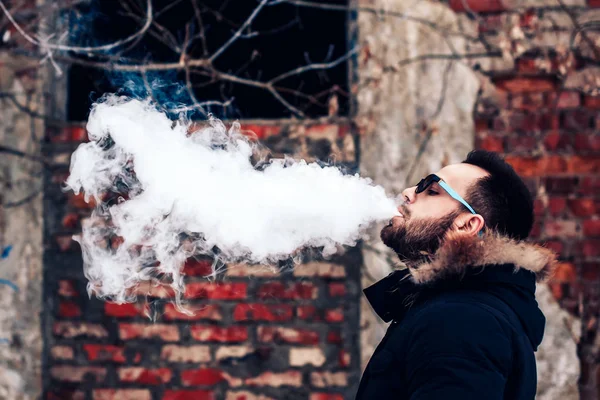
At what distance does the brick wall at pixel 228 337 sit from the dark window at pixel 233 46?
35cm

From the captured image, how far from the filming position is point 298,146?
10.0ft

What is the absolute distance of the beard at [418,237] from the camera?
5.54 feet

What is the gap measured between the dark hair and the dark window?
1561 mm

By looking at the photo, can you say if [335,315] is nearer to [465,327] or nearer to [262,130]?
[262,130]

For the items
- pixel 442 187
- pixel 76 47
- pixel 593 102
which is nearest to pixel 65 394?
pixel 76 47

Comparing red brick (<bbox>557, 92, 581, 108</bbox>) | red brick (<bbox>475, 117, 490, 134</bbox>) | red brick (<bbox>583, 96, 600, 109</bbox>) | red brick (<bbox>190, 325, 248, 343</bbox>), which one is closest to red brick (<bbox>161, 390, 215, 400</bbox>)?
red brick (<bbox>190, 325, 248, 343</bbox>)

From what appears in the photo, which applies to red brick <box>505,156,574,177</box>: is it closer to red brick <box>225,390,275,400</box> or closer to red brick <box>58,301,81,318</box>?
red brick <box>225,390,275,400</box>

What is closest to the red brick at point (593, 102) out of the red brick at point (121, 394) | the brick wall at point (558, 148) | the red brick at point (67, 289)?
the brick wall at point (558, 148)

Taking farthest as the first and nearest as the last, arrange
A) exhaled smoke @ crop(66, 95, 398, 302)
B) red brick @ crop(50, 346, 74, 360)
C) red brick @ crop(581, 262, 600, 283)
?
red brick @ crop(50, 346, 74, 360)
red brick @ crop(581, 262, 600, 283)
exhaled smoke @ crop(66, 95, 398, 302)

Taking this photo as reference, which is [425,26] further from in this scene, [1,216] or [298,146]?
[1,216]

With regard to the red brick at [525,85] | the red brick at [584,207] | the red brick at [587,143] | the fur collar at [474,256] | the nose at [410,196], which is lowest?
the fur collar at [474,256]

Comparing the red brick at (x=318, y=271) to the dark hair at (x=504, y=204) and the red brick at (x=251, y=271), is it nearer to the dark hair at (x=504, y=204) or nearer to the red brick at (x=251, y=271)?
the red brick at (x=251, y=271)

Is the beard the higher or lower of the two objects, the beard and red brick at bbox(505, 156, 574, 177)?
the lower

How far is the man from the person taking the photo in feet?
4.15
